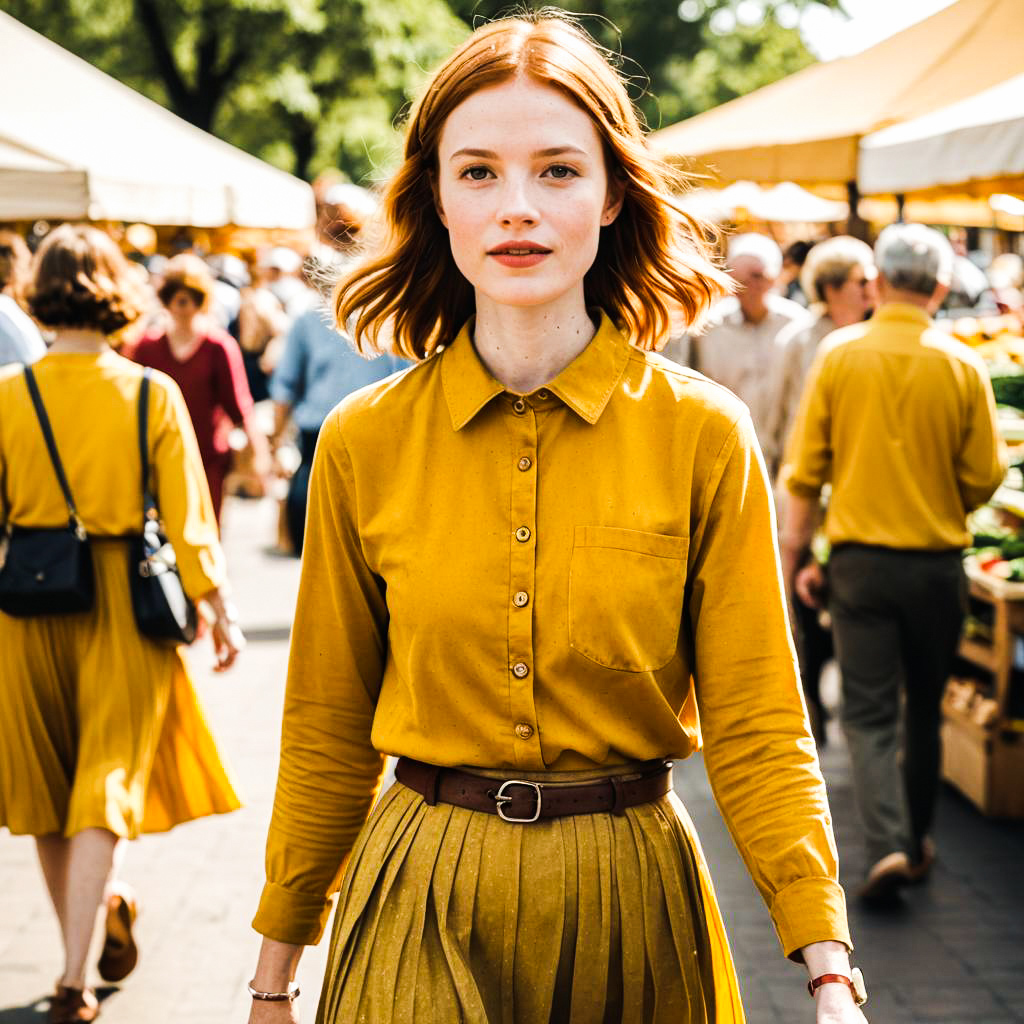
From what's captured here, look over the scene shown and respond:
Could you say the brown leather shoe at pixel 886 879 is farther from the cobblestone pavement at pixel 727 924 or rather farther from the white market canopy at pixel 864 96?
the white market canopy at pixel 864 96

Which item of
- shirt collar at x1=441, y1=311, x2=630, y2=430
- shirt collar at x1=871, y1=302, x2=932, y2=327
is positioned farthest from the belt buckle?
shirt collar at x1=871, y1=302, x2=932, y2=327

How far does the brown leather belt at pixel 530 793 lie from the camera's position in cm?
205

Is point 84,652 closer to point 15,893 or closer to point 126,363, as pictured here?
point 126,363

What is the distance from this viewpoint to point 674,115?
148 feet

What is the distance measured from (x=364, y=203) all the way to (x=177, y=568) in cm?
337

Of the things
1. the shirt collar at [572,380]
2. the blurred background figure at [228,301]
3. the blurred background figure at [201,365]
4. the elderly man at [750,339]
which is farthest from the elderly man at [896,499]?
the blurred background figure at [228,301]

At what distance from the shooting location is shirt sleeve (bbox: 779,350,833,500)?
5457 millimetres

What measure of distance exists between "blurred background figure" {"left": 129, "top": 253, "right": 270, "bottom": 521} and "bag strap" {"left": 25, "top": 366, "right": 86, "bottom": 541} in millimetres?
3878

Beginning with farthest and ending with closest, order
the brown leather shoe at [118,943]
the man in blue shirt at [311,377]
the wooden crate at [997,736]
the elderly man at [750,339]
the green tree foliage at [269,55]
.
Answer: the green tree foliage at [269,55], the elderly man at [750,339], the man in blue shirt at [311,377], the wooden crate at [997,736], the brown leather shoe at [118,943]

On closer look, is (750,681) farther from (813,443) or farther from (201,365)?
(201,365)

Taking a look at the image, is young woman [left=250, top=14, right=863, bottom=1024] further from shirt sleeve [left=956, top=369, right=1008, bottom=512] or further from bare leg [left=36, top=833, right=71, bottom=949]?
shirt sleeve [left=956, top=369, right=1008, bottom=512]

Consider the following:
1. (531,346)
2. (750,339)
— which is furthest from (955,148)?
(531,346)

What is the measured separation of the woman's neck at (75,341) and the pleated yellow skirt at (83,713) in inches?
20.9

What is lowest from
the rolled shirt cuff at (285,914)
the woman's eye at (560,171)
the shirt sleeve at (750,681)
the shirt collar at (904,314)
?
the rolled shirt cuff at (285,914)
